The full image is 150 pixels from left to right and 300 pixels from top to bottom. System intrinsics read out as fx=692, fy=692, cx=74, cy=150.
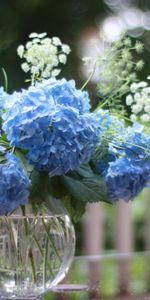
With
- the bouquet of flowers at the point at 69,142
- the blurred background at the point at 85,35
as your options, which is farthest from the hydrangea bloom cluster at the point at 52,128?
the blurred background at the point at 85,35

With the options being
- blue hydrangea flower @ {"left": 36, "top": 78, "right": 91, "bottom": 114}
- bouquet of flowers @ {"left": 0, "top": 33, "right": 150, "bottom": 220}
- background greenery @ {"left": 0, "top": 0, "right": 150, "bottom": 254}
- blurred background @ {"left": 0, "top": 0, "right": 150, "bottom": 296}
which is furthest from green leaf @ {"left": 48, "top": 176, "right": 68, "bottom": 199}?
background greenery @ {"left": 0, "top": 0, "right": 150, "bottom": 254}

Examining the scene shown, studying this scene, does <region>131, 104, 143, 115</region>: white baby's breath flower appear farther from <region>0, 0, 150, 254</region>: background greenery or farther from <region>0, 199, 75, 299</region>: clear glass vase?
<region>0, 0, 150, 254</region>: background greenery

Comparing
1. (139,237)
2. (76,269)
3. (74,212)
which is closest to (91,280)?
(76,269)

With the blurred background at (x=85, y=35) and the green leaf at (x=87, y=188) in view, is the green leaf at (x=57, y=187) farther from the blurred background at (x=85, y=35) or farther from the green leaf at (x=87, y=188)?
the blurred background at (x=85, y=35)

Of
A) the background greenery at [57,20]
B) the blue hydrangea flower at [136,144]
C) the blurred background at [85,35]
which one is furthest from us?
the background greenery at [57,20]

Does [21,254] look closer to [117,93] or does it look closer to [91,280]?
[117,93]

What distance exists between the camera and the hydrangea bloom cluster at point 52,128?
879 mm

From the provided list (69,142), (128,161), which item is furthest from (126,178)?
(69,142)

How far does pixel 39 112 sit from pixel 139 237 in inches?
79.2

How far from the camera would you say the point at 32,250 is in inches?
38.9

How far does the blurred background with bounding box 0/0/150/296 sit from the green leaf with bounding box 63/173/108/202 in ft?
4.68

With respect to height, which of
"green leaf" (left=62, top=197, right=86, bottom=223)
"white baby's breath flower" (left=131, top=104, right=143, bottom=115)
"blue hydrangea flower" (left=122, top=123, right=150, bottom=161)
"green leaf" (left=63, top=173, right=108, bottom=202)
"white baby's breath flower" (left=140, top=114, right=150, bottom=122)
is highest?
"white baby's breath flower" (left=131, top=104, right=143, bottom=115)

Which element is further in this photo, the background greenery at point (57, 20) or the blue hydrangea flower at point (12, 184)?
the background greenery at point (57, 20)

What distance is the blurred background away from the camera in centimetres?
244
